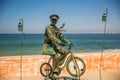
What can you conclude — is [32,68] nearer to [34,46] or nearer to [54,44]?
[54,44]

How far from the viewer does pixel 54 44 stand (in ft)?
16.5

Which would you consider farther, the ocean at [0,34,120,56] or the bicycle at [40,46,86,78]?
the ocean at [0,34,120,56]

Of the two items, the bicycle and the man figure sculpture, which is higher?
the man figure sculpture

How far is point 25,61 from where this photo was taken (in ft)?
21.4

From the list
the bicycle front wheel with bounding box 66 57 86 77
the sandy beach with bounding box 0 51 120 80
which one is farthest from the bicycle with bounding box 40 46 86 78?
the sandy beach with bounding box 0 51 120 80

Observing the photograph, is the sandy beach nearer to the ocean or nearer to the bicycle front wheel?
the bicycle front wheel

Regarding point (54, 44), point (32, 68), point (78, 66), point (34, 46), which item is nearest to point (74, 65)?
point (78, 66)

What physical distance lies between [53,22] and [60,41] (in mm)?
312

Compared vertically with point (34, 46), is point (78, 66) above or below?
below

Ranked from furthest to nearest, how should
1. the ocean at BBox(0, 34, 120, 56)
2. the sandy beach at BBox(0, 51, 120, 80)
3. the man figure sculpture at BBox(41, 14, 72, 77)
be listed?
the ocean at BBox(0, 34, 120, 56) → the sandy beach at BBox(0, 51, 120, 80) → the man figure sculpture at BBox(41, 14, 72, 77)

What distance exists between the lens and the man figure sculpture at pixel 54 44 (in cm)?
499

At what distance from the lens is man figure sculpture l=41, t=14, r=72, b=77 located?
4.99 meters

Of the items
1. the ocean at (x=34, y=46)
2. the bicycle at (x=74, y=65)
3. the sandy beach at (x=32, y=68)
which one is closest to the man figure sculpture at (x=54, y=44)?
the bicycle at (x=74, y=65)

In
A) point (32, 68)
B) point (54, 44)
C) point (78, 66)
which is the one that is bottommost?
point (32, 68)
